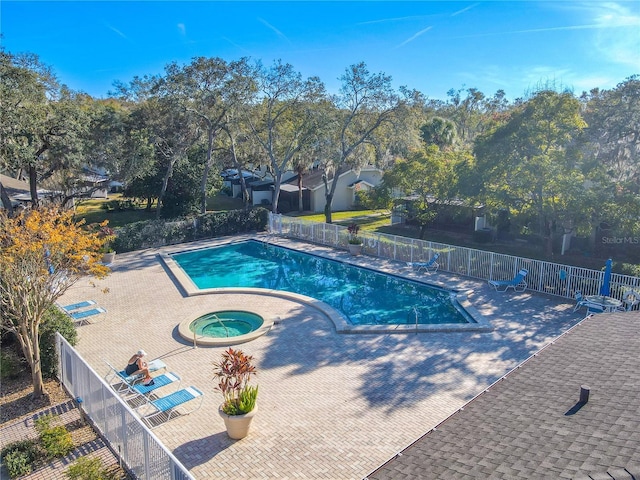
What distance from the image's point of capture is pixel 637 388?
18.7ft

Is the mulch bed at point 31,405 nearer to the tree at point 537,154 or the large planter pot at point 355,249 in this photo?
the large planter pot at point 355,249

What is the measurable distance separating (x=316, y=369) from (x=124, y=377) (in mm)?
4358

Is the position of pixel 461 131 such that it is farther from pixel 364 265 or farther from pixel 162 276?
pixel 162 276

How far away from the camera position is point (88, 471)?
6891 millimetres

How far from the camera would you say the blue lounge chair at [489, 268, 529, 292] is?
53.9ft

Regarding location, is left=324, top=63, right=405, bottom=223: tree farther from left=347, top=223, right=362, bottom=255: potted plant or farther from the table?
the table

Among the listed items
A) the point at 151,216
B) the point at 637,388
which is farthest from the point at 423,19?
the point at 151,216

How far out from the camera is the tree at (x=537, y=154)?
16.9 m

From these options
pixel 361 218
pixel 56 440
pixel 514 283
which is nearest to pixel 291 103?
pixel 361 218

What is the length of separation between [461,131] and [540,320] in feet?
183

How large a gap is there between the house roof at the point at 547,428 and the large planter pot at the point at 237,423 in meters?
3.70

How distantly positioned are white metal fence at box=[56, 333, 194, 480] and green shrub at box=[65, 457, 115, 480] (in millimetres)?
373

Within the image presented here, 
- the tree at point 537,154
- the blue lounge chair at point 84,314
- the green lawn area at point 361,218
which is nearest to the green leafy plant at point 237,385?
the blue lounge chair at point 84,314

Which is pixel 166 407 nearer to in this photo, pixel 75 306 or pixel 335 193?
pixel 75 306
